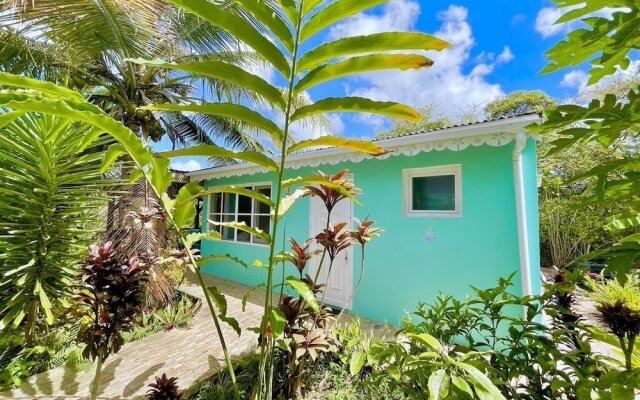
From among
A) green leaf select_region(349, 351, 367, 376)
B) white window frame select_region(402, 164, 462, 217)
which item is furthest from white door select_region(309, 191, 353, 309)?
green leaf select_region(349, 351, 367, 376)

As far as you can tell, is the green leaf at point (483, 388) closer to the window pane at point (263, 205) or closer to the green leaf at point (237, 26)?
the green leaf at point (237, 26)

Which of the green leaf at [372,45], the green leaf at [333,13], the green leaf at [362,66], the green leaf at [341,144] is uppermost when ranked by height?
the green leaf at [333,13]

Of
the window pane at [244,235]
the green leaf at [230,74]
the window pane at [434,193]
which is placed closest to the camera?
the green leaf at [230,74]

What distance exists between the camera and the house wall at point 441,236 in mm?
4582

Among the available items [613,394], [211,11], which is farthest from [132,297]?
[613,394]

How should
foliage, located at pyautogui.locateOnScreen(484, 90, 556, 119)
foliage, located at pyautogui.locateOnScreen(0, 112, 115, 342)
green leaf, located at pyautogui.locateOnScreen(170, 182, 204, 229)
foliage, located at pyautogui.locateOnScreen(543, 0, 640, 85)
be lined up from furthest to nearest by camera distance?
foliage, located at pyautogui.locateOnScreen(484, 90, 556, 119), foliage, located at pyautogui.locateOnScreen(0, 112, 115, 342), green leaf, located at pyautogui.locateOnScreen(170, 182, 204, 229), foliage, located at pyautogui.locateOnScreen(543, 0, 640, 85)

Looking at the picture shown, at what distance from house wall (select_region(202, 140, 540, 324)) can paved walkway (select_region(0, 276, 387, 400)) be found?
90cm

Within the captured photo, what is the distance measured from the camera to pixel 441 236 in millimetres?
5164

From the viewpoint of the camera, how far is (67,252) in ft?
10.9

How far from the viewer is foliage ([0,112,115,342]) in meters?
2.96

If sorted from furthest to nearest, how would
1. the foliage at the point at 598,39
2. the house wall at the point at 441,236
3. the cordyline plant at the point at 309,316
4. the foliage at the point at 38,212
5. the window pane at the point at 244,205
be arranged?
the window pane at the point at 244,205 < the house wall at the point at 441,236 < the foliage at the point at 38,212 < the cordyline plant at the point at 309,316 < the foliage at the point at 598,39

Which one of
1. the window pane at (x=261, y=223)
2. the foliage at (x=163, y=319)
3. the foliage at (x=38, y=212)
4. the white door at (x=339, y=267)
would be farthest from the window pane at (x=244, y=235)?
the foliage at (x=38, y=212)

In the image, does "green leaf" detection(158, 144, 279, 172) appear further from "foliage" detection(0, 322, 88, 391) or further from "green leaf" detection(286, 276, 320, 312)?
"foliage" detection(0, 322, 88, 391)

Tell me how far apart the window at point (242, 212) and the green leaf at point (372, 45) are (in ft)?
22.2
